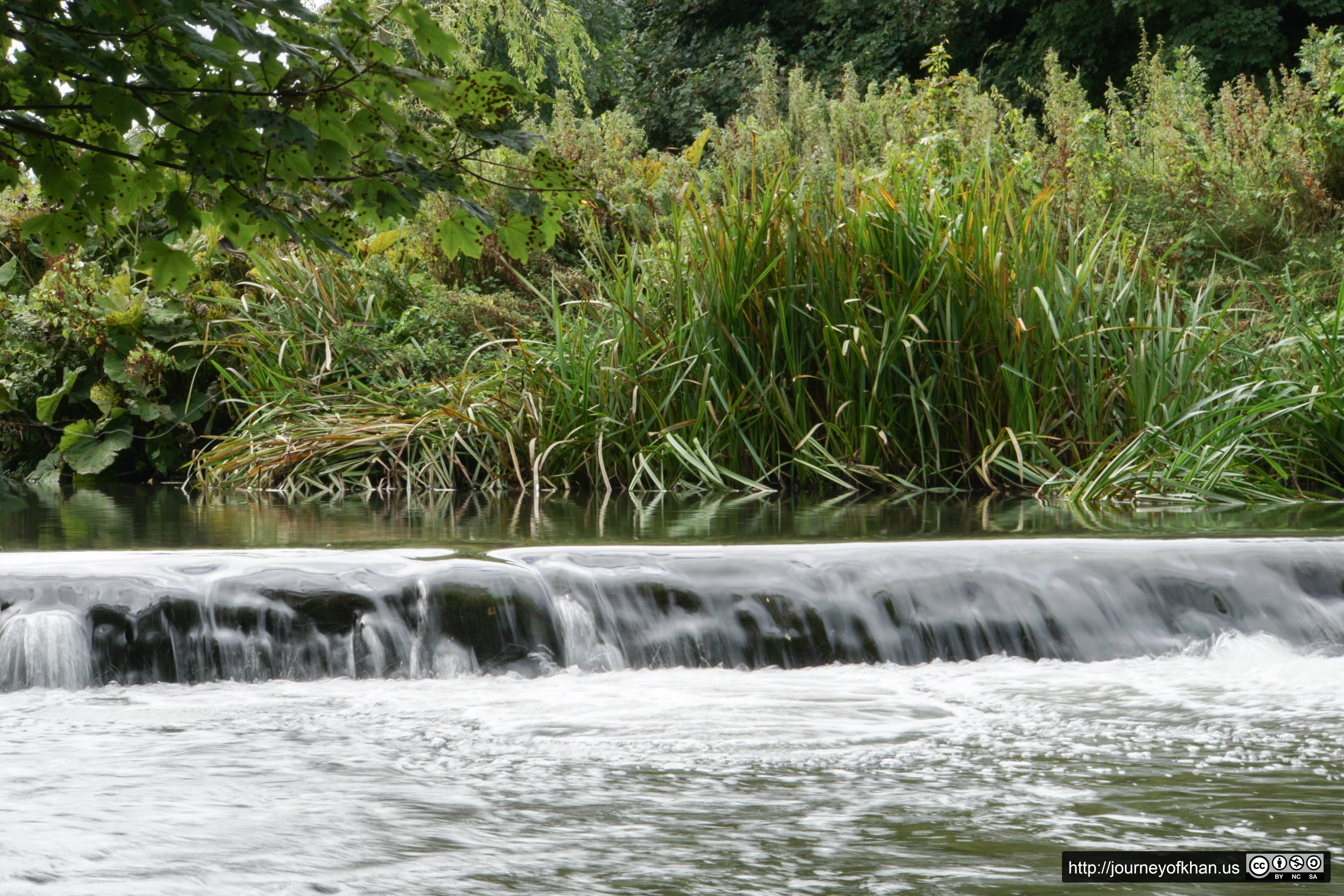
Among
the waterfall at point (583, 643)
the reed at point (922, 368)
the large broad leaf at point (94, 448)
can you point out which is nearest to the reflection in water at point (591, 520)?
the reed at point (922, 368)

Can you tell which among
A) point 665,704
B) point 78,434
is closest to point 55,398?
point 78,434

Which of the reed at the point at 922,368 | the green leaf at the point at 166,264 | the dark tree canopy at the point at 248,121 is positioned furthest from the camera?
the reed at the point at 922,368

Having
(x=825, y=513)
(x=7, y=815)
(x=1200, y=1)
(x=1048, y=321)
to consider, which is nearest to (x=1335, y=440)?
(x=1048, y=321)

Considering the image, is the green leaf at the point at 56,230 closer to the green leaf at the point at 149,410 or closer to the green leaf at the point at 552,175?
the green leaf at the point at 552,175

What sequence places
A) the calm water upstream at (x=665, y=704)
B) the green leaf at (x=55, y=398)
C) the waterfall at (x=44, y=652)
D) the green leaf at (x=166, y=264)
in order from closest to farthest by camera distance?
the calm water upstream at (x=665, y=704) < the green leaf at (x=166, y=264) < the waterfall at (x=44, y=652) < the green leaf at (x=55, y=398)

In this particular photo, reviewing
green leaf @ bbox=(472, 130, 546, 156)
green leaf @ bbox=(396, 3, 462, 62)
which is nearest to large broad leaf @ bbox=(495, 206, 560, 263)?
green leaf @ bbox=(472, 130, 546, 156)

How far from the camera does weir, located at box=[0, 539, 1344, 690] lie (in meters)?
2.79

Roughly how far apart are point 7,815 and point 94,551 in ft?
4.95

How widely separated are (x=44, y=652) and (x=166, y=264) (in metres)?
0.88

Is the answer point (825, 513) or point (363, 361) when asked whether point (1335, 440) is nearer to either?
point (825, 513)

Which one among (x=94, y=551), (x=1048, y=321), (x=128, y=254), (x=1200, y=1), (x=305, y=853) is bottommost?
(x=305, y=853)

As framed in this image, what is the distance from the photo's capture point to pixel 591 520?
13.9 feet

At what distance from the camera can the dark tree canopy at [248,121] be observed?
7.43 feet

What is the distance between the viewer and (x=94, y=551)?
3.24m
